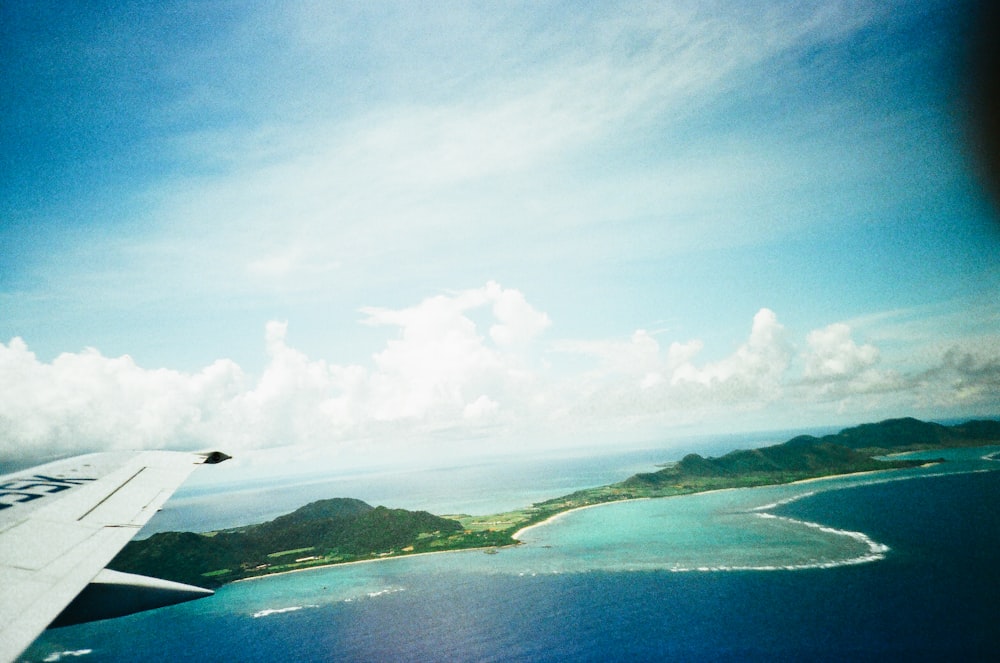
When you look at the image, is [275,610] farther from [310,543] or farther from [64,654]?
[310,543]

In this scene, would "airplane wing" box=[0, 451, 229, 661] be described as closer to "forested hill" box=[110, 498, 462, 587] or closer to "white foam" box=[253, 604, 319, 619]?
"white foam" box=[253, 604, 319, 619]

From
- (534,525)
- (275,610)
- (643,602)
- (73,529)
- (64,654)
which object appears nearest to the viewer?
(73,529)

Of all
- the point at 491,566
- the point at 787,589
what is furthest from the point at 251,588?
the point at 787,589

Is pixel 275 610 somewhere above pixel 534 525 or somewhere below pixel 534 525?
above

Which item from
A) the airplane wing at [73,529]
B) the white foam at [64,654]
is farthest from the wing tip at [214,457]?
the white foam at [64,654]

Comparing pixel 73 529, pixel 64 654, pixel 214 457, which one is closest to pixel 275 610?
pixel 64 654

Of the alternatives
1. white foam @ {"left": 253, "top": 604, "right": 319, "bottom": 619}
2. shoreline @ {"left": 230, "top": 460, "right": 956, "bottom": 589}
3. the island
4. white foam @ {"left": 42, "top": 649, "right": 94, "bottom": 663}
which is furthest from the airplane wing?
shoreline @ {"left": 230, "top": 460, "right": 956, "bottom": 589}
